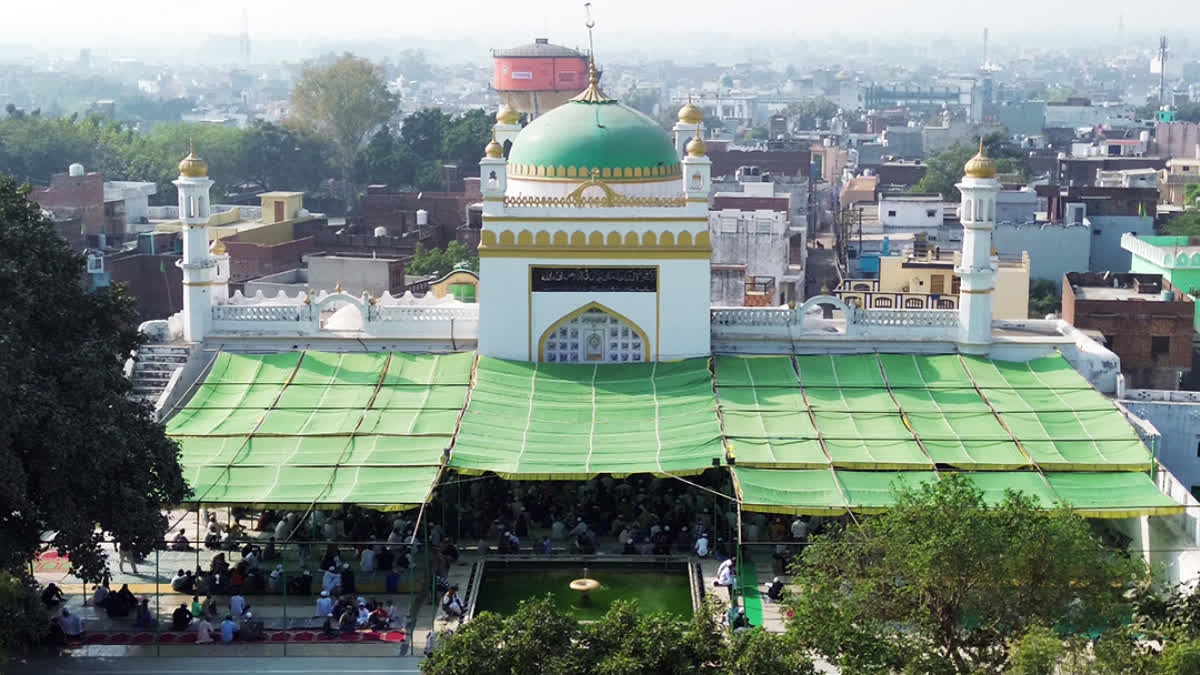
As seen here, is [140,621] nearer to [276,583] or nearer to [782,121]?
[276,583]

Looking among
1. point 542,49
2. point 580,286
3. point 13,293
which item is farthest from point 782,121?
point 13,293

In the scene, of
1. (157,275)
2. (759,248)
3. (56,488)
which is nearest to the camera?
(56,488)

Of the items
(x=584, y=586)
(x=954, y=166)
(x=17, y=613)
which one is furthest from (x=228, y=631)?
(x=954, y=166)

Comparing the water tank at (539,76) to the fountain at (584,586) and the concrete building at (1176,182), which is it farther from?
the fountain at (584,586)

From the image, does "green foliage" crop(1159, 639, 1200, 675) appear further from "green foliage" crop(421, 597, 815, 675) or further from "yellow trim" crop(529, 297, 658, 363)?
"yellow trim" crop(529, 297, 658, 363)

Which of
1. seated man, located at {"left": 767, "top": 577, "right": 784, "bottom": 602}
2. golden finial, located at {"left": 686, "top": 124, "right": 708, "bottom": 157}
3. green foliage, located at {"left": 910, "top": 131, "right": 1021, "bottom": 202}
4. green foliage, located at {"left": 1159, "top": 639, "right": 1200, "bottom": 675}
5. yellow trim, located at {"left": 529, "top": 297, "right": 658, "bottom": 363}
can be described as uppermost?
golden finial, located at {"left": 686, "top": 124, "right": 708, "bottom": 157}

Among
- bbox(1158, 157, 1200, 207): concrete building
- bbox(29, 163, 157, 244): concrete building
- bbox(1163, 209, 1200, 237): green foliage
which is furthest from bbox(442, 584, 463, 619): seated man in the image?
bbox(1158, 157, 1200, 207): concrete building
